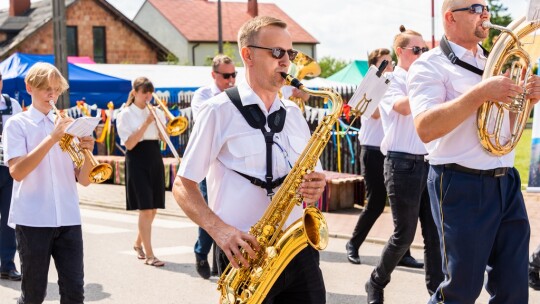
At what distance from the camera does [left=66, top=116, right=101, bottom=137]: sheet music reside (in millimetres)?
4660

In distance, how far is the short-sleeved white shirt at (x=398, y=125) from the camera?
5938 millimetres

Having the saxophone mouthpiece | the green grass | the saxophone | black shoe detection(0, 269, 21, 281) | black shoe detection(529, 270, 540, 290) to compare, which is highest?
the saxophone mouthpiece

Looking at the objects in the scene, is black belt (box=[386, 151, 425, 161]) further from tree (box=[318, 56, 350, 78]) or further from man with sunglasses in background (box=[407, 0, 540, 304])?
tree (box=[318, 56, 350, 78])

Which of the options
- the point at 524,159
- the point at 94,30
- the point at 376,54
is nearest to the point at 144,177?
the point at 376,54

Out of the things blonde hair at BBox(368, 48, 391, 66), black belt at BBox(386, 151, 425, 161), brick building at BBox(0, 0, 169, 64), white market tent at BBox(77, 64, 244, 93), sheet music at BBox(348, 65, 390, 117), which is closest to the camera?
sheet music at BBox(348, 65, 390, 117)

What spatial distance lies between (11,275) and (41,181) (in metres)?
2.92

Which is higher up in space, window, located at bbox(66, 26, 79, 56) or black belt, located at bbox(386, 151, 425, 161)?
window, located at bbox(66, 26, 79, 56)

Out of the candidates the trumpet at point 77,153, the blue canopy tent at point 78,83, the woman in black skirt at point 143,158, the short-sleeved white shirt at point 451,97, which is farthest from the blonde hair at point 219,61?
the blue canopy tent at point 78,83

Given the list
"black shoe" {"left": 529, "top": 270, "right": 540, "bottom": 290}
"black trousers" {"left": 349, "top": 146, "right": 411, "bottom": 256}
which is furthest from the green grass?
"black shoe" {"left": 529, "top": 270, "right": 540, "bottom": 290}

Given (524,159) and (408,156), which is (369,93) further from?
(524,159)

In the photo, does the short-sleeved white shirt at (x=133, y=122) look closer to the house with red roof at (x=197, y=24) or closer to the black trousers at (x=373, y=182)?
the black trousers at (x=373, y=182)

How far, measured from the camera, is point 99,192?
14930 millimetres

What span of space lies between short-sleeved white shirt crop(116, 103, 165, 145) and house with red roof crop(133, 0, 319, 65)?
144 feet

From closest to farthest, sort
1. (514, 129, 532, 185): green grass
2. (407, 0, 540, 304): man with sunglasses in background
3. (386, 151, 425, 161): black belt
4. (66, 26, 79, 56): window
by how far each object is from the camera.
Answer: (407, 0, 540, 304): man with sunglasses in background → (386, 151, 425, 161): black belt → (514, 129, 532, 185): green grass → (66, 26, 79, 56): window
